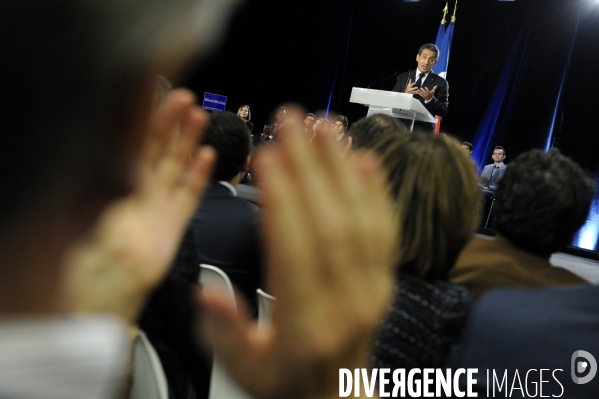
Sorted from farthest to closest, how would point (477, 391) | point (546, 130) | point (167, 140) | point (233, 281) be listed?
1. point (546, 130)
2. point (233, 281)
3. point (477, 391)
4. point (167, 140)

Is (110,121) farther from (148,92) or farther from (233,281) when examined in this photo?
(233,281)

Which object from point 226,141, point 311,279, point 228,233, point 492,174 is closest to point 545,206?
point 228,233

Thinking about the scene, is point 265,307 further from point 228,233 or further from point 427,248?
point 427,248

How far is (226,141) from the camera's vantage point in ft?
5.91

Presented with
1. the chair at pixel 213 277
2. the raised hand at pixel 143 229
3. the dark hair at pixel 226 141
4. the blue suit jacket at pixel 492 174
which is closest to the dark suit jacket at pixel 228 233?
the dark hair at pixel 226 141

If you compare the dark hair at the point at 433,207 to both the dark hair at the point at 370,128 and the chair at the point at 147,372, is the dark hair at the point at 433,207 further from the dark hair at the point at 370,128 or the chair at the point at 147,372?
the dark hair at the point at 370,128

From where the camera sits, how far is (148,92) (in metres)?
0.29

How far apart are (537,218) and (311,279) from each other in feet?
3.91

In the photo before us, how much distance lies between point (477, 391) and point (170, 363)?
62cm

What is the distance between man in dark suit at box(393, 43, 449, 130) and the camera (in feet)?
11.5

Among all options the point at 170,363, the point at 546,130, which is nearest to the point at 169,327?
the point at 170,363

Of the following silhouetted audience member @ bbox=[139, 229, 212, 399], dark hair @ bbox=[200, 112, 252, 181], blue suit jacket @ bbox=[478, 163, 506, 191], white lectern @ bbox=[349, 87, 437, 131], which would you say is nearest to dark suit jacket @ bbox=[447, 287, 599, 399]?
silhouetted audience member @ bbox=[139, 229, 212, 399]

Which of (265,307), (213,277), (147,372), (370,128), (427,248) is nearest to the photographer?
(147,372)

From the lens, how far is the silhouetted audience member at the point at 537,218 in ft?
4.18
